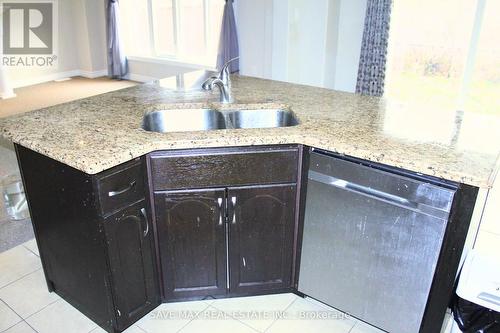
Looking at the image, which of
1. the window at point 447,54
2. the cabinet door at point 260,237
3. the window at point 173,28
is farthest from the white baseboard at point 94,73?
the cabinet door at point 260,237

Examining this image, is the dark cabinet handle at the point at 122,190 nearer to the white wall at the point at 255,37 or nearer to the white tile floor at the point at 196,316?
the white tile floor at the point at 196,316

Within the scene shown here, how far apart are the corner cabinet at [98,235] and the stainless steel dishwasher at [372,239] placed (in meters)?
0.77

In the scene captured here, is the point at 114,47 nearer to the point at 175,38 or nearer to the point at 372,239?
the point at 175,38

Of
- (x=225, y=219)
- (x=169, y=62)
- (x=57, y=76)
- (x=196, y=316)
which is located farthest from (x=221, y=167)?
(x=57, y=76)

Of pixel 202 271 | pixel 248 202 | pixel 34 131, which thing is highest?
pixel 34 131

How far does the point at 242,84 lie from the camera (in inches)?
104

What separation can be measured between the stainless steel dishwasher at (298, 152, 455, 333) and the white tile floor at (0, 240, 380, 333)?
132 millimetres

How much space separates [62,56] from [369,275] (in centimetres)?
710

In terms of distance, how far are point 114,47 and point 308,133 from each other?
596cm

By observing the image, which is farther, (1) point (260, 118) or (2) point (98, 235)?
(1) point (260, 118)

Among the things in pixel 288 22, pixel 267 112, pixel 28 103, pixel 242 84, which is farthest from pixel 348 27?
pixel 28 103

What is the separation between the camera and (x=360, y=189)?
63.7 inches

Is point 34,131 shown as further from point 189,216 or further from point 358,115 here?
point 358,115

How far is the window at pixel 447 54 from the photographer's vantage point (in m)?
3.74
